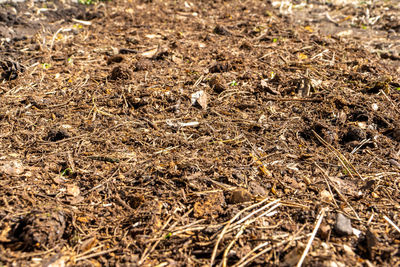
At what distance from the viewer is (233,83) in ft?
12.0

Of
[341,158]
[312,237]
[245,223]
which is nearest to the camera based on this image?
[312,237]

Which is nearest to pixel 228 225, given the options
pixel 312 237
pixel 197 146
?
pixel 312 237

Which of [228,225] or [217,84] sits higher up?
[217,84]

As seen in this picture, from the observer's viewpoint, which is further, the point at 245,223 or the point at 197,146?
the point at 197,146

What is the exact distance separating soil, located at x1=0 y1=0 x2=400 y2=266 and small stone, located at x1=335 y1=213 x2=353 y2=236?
1 cm

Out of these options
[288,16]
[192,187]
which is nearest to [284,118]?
[192,187]

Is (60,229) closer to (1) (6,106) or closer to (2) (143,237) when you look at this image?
(2) (143,237)

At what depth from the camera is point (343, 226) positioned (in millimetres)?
2074

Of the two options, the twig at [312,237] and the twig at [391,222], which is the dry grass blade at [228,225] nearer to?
the twig at [312,237]

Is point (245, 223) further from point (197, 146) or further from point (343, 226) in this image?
point (197, 146)

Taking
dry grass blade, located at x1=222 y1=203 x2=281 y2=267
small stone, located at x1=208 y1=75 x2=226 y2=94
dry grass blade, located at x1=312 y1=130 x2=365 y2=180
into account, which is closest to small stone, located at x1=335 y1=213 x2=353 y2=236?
dry grass blade, located at x1=222 y1=203 x2=281 y2=267

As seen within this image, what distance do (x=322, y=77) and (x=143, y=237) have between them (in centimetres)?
265

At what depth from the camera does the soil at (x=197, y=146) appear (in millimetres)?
2035

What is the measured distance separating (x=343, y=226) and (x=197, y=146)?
1.22 meters
